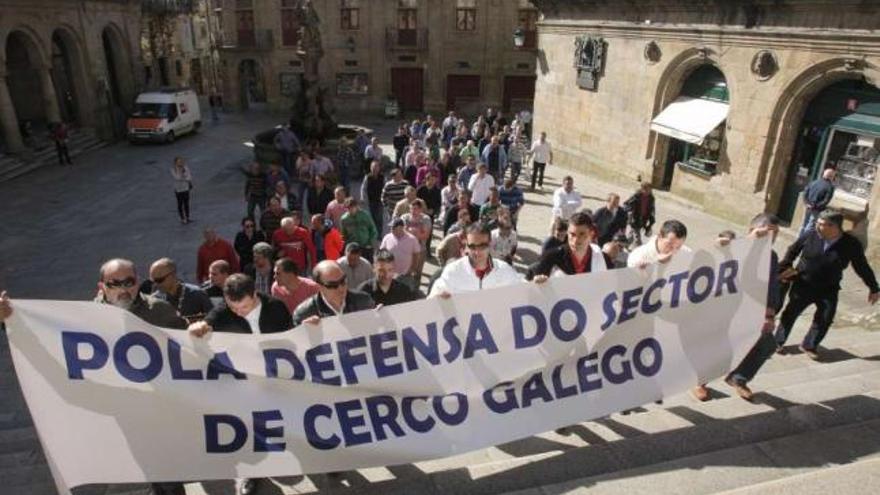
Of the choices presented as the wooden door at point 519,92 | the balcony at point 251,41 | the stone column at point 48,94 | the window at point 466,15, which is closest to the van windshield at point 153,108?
the stone column at point 48,94

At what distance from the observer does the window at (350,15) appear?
108 feet

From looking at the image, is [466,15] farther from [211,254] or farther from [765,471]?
[765,471]

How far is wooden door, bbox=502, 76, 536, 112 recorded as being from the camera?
33219 mm

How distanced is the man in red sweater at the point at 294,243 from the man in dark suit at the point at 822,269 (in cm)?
572

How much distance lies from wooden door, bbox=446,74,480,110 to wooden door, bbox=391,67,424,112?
1.65 meters

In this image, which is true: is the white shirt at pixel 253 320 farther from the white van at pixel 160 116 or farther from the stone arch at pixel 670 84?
the white van at pixel 160 116

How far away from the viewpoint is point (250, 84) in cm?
4288

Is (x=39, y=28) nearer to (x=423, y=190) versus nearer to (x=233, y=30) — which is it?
(x=233, y=30)

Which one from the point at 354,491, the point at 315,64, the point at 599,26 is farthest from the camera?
the point at 315,64

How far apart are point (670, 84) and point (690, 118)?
52.0 inches

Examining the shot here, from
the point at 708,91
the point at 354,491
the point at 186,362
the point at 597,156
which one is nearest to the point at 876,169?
the point at 708,91

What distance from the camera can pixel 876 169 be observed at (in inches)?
429

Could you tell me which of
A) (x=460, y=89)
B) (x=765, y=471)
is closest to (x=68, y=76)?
(x=460, y=89)

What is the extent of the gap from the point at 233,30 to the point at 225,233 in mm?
25852
